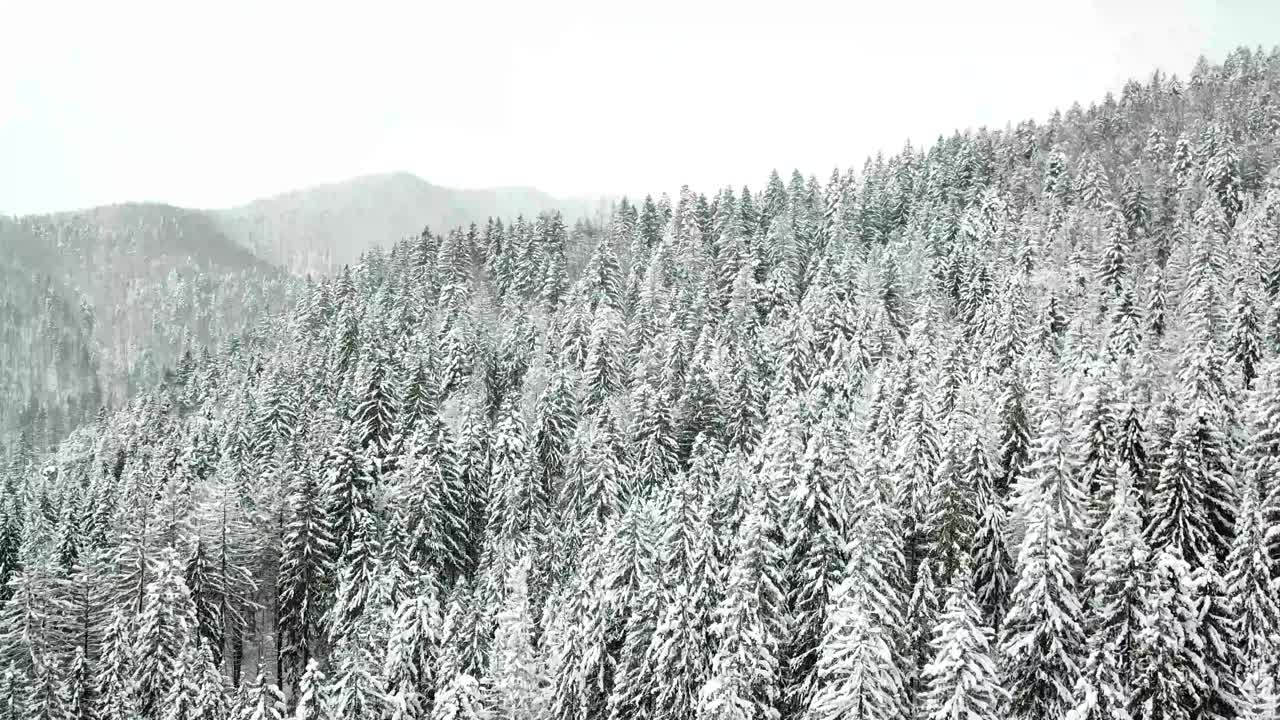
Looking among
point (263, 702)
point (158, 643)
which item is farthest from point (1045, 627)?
point (158, 643)

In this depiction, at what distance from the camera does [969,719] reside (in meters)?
26.1

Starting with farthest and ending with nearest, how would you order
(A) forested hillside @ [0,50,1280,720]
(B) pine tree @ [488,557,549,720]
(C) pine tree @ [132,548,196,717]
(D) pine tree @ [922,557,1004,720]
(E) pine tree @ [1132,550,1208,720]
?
1. (C) pine tree @ [132,548,196,717]
2. (B) pine tree @ [488,557,549,720]
3. (A) forested hillside @ [0,50,1280,720]
4. (E) pine tree @ [1132,550,1208,720]
5. (D) pine tree @ [922,557,1004,720]

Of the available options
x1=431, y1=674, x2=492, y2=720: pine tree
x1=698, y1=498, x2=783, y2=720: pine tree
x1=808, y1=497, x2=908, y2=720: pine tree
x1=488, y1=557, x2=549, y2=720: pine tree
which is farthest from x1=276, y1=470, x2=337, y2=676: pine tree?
x1=808, y1=497, x2=908, y2=720: pine tree

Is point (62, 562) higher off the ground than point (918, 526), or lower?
lower

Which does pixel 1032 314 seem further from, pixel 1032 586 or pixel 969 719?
pixel 969 719

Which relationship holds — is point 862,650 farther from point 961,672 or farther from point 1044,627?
point 1044,627

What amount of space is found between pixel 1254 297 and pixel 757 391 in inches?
1424

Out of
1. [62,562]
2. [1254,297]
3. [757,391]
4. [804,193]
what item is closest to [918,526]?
[757,391]

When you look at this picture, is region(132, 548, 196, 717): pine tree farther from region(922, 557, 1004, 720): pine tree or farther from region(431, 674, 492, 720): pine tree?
region(922, 557, 1004, 720): pine tree

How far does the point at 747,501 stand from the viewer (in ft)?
123

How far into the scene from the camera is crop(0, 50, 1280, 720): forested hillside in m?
29.8

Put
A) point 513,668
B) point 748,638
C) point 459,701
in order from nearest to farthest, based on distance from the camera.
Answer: point 459,701 < point 748,638 < point 513,668

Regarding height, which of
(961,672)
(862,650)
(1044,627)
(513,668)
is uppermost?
(862,650)

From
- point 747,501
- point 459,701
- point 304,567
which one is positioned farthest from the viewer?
point 304,567
